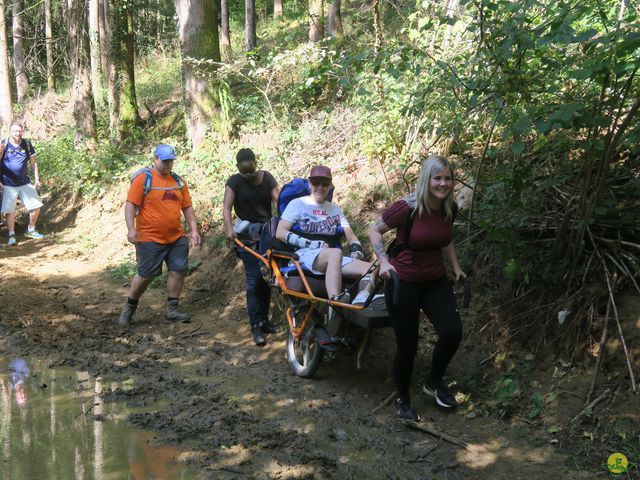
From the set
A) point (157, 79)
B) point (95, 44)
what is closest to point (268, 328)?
point (95, 44)

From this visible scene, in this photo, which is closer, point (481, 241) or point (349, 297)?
point (349, 297)

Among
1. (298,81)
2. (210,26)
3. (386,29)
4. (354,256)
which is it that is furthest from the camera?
(386,29)

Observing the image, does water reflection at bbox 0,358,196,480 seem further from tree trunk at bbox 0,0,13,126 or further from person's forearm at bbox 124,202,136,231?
tree trunk at bbox 0,0,13,126

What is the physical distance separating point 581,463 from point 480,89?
9.33ft

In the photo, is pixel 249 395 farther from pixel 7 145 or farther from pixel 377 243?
pixel 7 145

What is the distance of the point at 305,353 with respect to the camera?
5.85 m

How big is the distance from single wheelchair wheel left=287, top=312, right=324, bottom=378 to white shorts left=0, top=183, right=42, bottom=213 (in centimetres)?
817

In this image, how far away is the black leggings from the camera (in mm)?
4578

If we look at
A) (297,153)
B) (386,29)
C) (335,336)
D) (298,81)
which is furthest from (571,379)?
(386,29)

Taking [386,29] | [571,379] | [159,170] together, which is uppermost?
[386,29]

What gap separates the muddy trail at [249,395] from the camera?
415 centimetres

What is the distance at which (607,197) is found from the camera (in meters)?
5.14

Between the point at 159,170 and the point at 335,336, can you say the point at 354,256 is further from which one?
the point at 159,170

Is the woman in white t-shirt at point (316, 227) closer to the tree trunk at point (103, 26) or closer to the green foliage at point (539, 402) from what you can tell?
the green foliage at point (539, 402)
